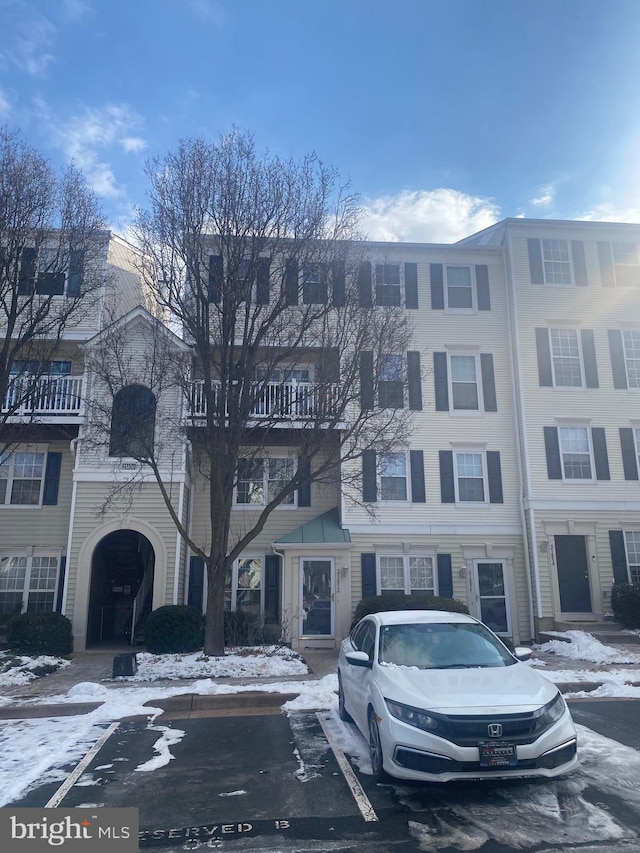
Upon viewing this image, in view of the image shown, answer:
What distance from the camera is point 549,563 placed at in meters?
18.5

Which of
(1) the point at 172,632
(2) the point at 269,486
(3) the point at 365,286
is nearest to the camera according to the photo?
(1) the point at 172,632

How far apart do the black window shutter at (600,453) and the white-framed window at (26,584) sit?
1636 centimetres

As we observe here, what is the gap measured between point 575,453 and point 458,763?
15773 mm

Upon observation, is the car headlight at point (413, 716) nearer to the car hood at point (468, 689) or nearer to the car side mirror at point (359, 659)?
the car hood at point (468, 689)

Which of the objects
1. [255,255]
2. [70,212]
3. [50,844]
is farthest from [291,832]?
[70,212]

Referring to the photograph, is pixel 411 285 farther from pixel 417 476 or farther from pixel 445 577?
pixel 445 577

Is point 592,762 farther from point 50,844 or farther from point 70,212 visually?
point 70,212

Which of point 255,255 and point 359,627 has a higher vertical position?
point 255,255

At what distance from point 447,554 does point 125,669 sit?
32.6 ft

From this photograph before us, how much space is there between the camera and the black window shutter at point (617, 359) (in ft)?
65.7

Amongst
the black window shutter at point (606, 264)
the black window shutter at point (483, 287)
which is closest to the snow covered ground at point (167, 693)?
the black window shutter at point (483, 287)
